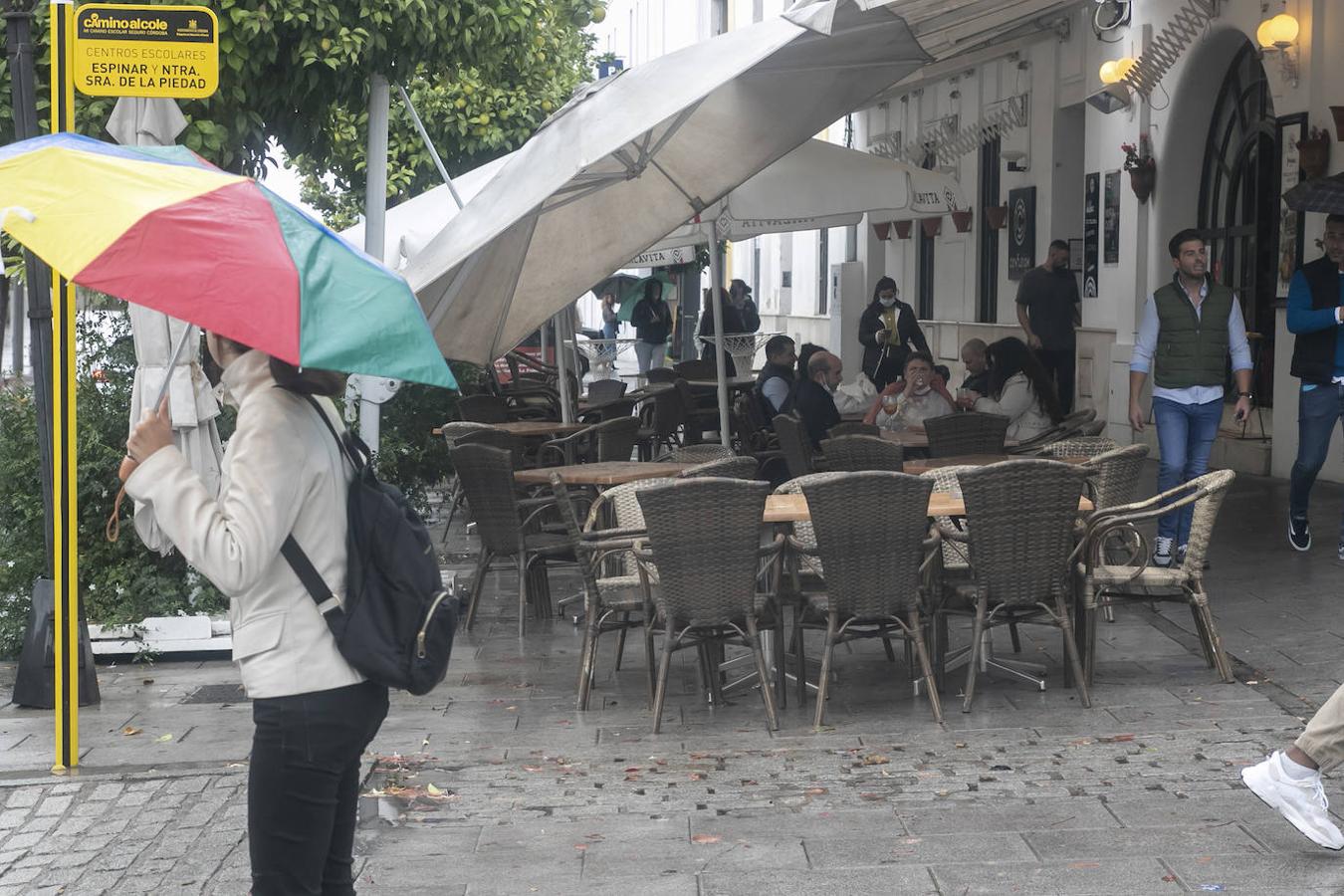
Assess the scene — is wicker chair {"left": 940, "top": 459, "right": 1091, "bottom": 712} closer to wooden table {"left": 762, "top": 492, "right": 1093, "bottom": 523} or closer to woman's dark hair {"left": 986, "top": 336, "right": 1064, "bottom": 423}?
wooden table {"left": 762, "top": 492, "right": 1093, "bottom": 523}

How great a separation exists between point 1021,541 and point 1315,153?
729 cm

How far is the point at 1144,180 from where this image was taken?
639 inches

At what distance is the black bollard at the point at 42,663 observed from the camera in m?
7.22

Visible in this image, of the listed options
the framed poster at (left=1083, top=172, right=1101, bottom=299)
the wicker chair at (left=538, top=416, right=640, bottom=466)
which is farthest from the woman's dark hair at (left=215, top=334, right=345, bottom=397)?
the framed poster at (left=1083, top=172, right=1101, bottom=299)

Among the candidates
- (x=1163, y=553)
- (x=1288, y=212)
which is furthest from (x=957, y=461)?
(x=1288, y=212)

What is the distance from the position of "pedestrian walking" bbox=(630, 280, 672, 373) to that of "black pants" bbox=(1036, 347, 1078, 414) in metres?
9.14

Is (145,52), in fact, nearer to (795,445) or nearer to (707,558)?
(707,558)

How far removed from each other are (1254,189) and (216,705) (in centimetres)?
1071

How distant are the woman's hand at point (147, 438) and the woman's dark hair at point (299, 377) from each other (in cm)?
20

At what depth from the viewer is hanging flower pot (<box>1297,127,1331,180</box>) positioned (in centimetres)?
1259

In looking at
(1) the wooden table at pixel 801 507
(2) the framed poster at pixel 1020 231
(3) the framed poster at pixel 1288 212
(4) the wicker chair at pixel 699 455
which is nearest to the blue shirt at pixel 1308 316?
(1) the wooden table at pixel 801 507

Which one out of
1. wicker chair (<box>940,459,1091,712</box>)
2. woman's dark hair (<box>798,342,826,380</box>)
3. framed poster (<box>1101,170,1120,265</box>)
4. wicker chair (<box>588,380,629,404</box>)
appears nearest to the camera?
wicker chair (<box>940,459,1091,712</box>)

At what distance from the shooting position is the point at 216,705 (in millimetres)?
7223

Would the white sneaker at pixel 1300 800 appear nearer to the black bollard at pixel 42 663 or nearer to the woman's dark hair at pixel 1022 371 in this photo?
the black bollard at pixel 42 663
